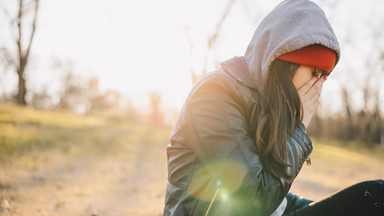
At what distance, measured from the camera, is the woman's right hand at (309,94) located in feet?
5.20

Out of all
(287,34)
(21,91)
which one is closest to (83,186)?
(287,34)

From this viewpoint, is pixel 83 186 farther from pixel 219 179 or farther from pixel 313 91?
pixel 313 91

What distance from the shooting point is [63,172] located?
5.41 meters

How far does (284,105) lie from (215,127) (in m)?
0.41

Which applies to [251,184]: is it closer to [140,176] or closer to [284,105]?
[284,105]

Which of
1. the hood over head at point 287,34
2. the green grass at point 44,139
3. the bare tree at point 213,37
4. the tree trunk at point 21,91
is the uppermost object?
the hood over head at point 287,34

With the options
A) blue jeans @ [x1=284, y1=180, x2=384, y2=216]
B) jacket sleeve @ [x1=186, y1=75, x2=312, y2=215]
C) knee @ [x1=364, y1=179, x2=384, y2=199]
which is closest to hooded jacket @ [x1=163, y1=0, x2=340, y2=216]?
jacket sleeve @ [x1=186, y1=75, x2=312, y2=215]

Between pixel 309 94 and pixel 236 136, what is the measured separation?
57cm

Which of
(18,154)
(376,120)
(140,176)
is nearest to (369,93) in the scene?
(376,120)

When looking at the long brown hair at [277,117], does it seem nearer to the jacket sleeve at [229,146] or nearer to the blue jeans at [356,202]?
the jacket sleeve at [229,146]

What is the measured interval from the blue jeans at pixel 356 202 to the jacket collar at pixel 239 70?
831 mm

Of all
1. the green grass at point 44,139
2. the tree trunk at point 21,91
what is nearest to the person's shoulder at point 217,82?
the green grass at point 44,139

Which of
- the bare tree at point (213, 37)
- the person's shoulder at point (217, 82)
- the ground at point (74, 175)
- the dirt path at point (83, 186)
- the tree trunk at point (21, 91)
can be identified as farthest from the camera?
the tree trunk at point (21, 91)

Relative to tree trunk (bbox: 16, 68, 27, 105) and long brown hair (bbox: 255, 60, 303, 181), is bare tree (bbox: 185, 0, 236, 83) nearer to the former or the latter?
tree trunk (bbox: 16, 68, 27, 105)
